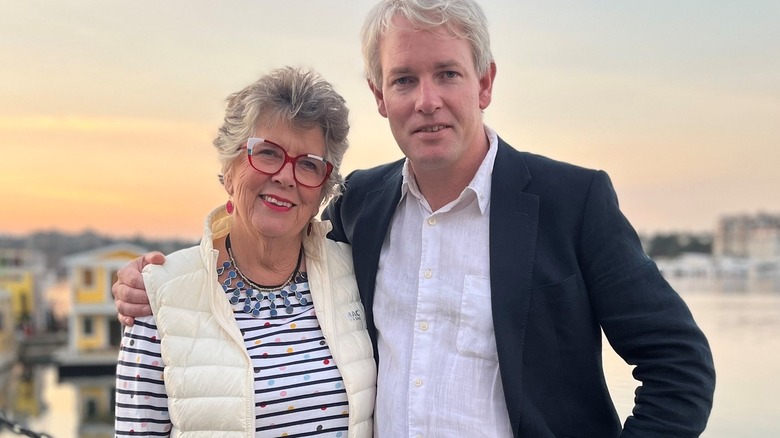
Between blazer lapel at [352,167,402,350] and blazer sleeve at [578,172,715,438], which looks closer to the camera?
blazer sleeve at [578,172,715,438]

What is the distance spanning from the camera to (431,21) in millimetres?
1559

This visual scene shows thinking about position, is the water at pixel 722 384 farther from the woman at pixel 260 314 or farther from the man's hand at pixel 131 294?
the man's hand at pixel 131 294

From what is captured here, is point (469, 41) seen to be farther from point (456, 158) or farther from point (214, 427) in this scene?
point (214, 427)

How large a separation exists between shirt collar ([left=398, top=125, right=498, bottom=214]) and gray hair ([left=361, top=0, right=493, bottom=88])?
162 mm

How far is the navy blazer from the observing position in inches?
58.2

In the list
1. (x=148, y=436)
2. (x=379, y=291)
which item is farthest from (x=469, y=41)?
(x=148, y=436)

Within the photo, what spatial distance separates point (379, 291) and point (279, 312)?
9.5 inches

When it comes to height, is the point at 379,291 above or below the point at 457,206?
below

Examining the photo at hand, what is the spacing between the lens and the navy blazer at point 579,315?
148 centimetres

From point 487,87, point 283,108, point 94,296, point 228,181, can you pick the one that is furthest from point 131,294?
point 94,296

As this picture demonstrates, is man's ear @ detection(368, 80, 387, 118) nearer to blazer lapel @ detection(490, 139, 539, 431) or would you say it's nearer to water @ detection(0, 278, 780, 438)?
blazer lapel @ detection(490, 139, 539, 431)

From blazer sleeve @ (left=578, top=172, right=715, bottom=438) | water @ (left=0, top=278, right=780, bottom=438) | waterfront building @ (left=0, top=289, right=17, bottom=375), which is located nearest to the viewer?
blazer sleeve @ (left=578, top=172, right=715, bottom=438)

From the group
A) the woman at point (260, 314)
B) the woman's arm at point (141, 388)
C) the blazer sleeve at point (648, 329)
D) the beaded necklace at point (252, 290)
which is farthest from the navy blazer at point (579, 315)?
the woman's arm at point (141, 388)

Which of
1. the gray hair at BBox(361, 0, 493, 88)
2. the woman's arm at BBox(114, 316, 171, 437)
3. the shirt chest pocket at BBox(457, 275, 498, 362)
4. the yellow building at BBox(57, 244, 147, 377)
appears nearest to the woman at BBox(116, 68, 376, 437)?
the woman's arm at BBox(114, 316, 171, 437)
